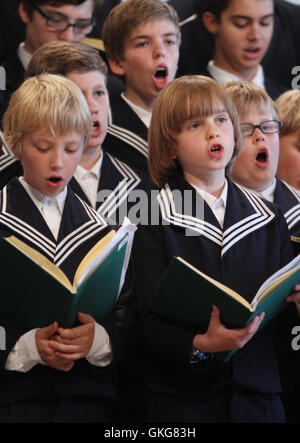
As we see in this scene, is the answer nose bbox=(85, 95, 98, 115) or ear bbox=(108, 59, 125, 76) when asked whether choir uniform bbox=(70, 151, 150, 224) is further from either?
ear bbox=(108, 59, 125, 76)

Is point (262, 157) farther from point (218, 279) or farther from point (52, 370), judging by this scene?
point (52, 370)

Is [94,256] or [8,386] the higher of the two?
[94,256]

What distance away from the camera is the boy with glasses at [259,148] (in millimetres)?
2479

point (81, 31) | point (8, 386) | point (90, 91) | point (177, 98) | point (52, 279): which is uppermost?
point (81, 31)

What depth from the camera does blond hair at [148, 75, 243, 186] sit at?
7.12 ft

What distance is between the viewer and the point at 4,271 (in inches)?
74.0

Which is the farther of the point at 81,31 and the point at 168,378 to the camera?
the point at 81,31

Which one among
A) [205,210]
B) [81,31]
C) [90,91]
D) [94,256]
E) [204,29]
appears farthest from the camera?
[204,29]

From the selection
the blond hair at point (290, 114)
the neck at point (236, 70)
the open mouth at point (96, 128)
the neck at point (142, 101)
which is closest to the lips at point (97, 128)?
the open mouth at point (96, 128)

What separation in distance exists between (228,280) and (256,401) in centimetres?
28

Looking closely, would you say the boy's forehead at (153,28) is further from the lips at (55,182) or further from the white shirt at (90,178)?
the lips at (55,182)

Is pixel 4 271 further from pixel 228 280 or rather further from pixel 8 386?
pixel 228 280

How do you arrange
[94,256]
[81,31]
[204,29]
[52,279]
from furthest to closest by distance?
[204,29] < [81,31] < [94,256] < [52,279]

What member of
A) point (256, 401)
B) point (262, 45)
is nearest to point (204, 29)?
point (262, 45)
